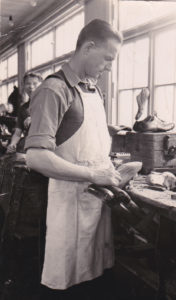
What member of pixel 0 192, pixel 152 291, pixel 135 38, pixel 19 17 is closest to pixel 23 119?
pixel 0 192

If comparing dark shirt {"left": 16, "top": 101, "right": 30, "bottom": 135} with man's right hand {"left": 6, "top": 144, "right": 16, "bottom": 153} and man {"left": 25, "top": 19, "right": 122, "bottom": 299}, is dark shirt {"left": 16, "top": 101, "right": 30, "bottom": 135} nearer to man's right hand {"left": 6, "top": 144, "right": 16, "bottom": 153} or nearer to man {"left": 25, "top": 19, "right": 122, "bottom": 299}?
man's right hand {"left": 6, "top": 144, "right": 16, "bottom": 153}

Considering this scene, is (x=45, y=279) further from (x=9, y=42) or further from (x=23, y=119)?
(x=9, y=42)

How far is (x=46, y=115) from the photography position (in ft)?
4.84

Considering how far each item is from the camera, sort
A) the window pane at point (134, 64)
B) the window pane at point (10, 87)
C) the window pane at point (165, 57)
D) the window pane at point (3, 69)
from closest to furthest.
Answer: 1. the window pane at point (165, 57)
2. the window pane at point (134, 64)
3. the window pane at point (10, 87)
4. the window pane at point (3, 69)

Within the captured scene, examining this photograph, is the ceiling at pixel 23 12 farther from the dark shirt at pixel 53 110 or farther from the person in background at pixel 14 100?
the dark shirt at pixel 53 110

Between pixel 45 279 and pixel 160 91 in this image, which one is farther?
pixel 160 91

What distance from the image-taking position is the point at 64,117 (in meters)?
1.57

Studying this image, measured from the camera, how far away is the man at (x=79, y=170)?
5.08 ft

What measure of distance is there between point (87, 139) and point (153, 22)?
7.91 ft

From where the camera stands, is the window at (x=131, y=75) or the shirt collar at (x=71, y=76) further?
the window at (x=131, y=75)

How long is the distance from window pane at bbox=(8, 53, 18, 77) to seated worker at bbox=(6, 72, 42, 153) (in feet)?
18.7

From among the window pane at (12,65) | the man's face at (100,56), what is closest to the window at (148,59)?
the man's face at (100,56)

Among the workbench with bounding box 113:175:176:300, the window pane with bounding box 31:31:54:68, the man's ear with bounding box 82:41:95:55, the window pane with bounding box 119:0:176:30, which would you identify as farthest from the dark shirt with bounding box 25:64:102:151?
the window pane with bounding box 31:31:54:68

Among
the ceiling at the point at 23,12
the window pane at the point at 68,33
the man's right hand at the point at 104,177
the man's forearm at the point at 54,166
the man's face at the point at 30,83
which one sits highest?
the ceiling at the point at 23,12
